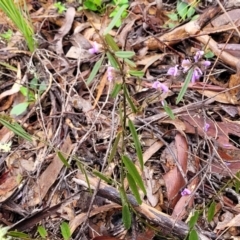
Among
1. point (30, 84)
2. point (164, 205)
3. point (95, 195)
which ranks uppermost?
point (30, 84)

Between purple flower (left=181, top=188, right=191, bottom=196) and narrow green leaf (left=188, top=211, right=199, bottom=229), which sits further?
purple flower (left=181, top=188, right=191, bottom=196)

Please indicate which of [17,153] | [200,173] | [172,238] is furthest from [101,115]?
[172,238]

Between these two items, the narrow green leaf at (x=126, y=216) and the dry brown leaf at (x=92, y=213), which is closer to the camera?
the narrow green leaf at (x=126, y=216)

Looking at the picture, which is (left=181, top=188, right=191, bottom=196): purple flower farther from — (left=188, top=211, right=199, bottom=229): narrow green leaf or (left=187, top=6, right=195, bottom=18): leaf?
(left=187, top=6, right=195, bottom=18): leaf

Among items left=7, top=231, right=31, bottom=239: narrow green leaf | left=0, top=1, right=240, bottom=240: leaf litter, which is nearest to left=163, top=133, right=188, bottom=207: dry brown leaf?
left=0, top=1, right=240, bottom=240: leaf litter

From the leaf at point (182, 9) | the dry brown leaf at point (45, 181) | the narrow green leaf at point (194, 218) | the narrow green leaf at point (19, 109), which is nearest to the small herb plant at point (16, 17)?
the narrow green leaf at point (19, 109)

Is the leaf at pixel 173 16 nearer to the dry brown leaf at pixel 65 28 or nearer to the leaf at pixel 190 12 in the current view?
the leaf at pixel 190 12

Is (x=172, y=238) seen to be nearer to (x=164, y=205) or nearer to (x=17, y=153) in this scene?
(x=164, y=205)
